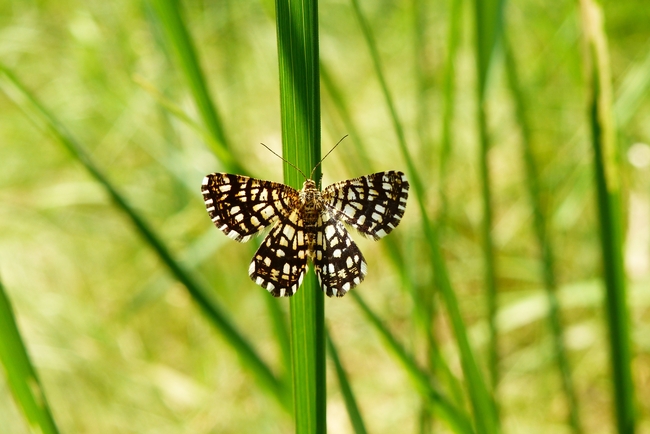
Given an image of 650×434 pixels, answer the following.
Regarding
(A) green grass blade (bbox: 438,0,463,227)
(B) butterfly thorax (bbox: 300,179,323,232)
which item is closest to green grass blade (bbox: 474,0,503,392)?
(A) green grass blade (bbox: 438,0,463,227)

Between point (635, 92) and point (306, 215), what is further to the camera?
point (635, 92)

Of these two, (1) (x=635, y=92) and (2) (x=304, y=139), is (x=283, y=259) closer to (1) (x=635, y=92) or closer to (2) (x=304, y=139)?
(2) (x=304, y=139)

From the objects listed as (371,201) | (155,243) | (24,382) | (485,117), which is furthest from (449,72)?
(24,382)

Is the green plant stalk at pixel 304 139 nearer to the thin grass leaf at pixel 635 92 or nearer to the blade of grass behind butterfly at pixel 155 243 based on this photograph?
the blade of grass behind butterfly at pixel 155 243

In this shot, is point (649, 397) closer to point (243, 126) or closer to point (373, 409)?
point (373, 409)

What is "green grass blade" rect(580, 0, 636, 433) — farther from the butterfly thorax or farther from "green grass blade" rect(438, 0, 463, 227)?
the butterfly thorax

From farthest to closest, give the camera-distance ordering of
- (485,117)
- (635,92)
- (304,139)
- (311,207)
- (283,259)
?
(635,92), (485,117), (311,207), (283,259), (304,139)
